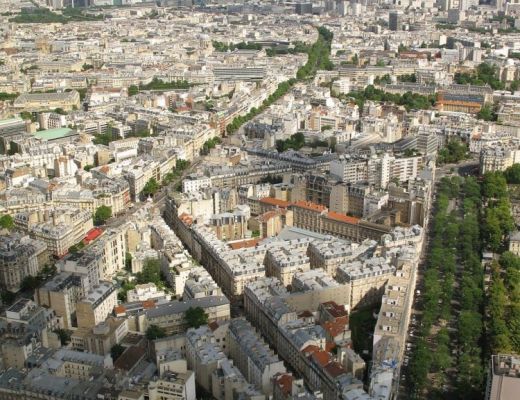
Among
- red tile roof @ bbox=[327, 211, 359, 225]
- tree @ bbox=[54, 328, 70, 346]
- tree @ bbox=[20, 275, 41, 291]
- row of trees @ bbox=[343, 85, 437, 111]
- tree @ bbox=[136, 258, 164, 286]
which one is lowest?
tree @ bbox=[54, 328, 70, 346]

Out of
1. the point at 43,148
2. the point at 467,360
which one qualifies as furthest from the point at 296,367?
the point at 43,148

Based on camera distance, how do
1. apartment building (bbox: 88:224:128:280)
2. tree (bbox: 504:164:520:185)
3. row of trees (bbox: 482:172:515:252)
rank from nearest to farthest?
apartment building (bbox: 88:224:128:280), row of trees (bbox: 482:172:515:252), tree (bbox: 504:164:520:185)

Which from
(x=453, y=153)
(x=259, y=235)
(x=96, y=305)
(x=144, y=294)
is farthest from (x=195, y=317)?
(x=453, y=153)

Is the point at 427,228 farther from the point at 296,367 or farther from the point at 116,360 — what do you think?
the point at 116,360

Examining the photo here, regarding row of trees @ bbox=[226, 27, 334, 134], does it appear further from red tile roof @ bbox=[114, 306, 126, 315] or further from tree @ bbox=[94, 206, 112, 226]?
red tile roof @ bbox=[114, 306, 126, 315]

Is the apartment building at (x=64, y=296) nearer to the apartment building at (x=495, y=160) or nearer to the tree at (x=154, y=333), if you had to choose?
the tree at (x=154, y=333)

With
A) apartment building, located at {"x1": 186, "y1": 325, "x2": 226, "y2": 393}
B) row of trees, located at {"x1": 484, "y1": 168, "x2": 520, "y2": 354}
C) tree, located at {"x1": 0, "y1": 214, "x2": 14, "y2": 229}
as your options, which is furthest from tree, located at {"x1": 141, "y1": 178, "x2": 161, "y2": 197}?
row of trees, located at {"x1": 484, "y1": 168, "x2": 520, "y2": 354}
